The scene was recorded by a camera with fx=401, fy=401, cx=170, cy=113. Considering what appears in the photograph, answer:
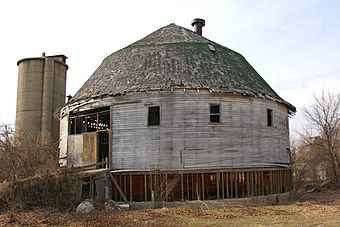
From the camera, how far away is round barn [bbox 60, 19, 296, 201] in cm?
1986

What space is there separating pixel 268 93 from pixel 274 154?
3442 millimetres

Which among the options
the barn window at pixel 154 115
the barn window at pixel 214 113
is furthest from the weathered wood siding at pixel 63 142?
the barn window at pixel 214 113

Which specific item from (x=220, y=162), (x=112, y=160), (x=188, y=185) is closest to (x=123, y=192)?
(x=112, y=160)

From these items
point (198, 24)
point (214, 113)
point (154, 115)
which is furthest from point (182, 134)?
point (198, 24)

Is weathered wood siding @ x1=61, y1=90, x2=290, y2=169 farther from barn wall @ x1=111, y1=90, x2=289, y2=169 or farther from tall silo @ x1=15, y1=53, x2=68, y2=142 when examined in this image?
tall silo @ x1=15, y1=53, x2=68, y2=142

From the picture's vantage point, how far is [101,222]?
1377 cm

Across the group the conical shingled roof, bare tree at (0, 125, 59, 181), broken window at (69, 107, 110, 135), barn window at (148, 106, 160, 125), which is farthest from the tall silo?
barn window at (148, 106, 160, 125)

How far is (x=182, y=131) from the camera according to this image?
65.8ft

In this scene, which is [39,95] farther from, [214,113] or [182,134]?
[214,113]

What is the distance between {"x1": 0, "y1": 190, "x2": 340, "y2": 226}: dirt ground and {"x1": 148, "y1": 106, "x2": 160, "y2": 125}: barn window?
4.72 m

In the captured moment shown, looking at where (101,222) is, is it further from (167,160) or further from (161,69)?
(161,69)

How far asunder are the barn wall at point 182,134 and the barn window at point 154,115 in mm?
257

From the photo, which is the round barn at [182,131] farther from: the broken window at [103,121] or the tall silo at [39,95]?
the tall silo at [39,95]

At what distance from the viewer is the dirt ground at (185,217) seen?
44.7 ft
